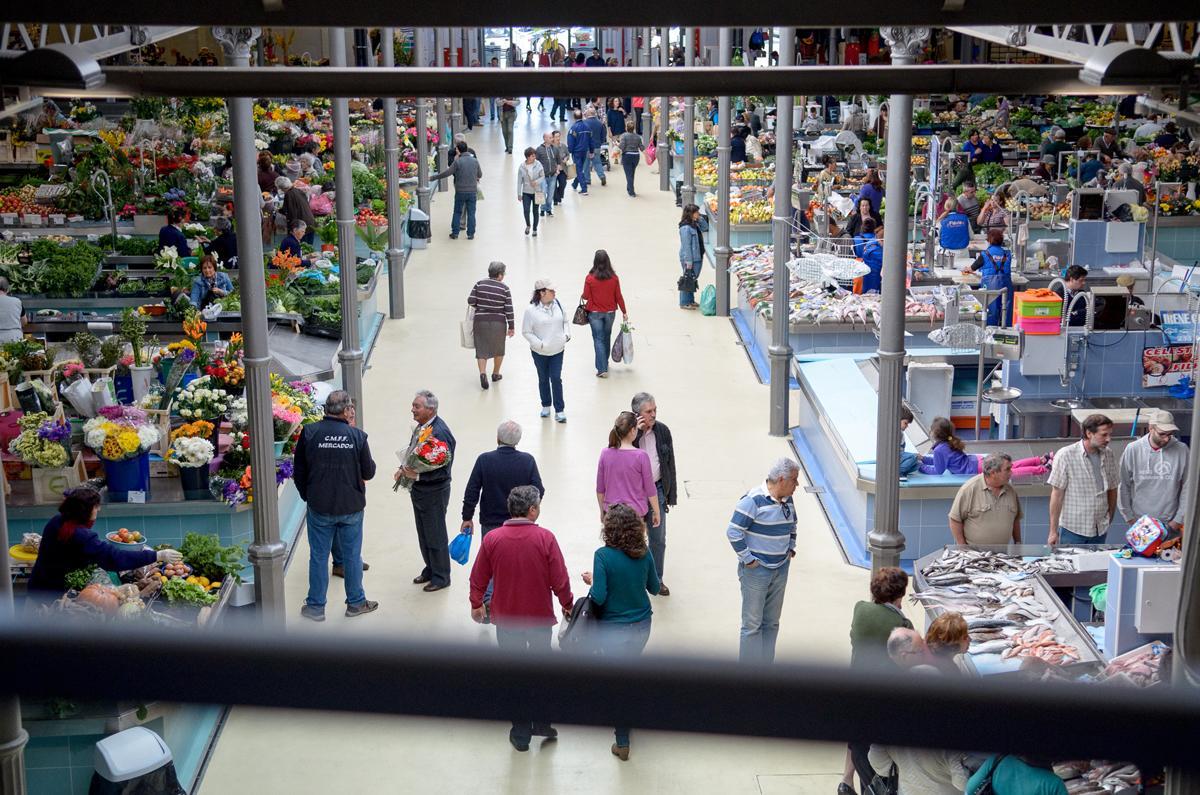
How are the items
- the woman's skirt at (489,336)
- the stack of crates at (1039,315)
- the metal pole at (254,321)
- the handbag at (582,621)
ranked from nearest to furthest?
1. the handbag at (582,621)
2. the metal pole at (254,321)
3. the stack of crates at (1039,315)
4. the woman's skirt at (489,336)

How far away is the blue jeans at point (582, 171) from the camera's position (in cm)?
2586

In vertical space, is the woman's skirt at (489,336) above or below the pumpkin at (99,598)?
above

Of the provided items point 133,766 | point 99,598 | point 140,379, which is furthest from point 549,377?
point 133,766

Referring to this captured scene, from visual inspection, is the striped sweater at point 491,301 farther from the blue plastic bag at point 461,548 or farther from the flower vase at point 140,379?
the blue plastic bag at point 461,548

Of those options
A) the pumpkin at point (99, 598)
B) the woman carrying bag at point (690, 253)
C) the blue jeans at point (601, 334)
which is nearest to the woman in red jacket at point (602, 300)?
the blue jeans at point (601, 334)

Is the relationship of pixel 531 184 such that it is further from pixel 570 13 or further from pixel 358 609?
pixel 570 13

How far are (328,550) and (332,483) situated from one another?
449mm

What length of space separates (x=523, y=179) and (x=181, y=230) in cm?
604

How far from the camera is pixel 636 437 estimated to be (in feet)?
28.2

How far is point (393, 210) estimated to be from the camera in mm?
15289

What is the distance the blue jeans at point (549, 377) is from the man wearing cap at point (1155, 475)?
5.11 metres

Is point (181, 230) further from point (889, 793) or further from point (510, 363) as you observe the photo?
point (889, 793)

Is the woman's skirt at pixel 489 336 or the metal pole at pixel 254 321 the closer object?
the metal pole at pixel 254 321

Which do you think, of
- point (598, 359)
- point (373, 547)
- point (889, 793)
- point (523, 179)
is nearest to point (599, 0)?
point (889, 793)
